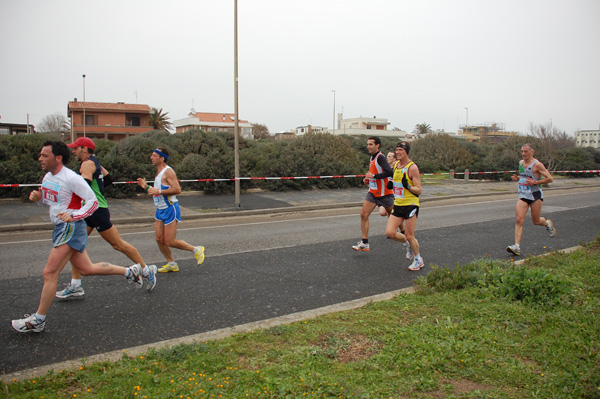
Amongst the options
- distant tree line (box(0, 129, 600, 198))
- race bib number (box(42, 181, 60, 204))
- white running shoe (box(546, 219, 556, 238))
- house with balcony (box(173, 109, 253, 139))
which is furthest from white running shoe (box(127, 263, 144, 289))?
house with balcony (box(173, 109, 253, 139))

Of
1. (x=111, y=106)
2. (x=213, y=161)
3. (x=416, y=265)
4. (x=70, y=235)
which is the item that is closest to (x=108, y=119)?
(x=111, y=106)

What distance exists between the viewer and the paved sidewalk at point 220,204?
11758 mm

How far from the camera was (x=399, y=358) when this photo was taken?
12.0 feet

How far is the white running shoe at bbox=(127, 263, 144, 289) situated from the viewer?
5477 mm

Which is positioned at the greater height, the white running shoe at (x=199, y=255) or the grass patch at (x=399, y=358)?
the white running shoe at (x=199, y=255)

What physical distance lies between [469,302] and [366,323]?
1.24m

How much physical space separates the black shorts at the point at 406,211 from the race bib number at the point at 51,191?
4641mm

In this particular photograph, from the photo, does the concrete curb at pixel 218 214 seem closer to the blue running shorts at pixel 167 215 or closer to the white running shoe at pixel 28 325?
the blue running shorts at pixel 167 215

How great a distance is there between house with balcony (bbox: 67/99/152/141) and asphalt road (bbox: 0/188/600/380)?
54227 mm

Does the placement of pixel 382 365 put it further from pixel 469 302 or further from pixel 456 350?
pixel 469 302

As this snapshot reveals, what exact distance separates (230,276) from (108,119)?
205ft

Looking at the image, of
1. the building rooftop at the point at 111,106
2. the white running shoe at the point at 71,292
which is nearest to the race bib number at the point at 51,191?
the white running shoe at the point at 71,292

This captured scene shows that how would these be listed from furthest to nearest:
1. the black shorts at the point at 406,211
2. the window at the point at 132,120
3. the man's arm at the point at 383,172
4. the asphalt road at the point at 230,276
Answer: the window at the point at 132,120, the man's arm at the point at 383,172, the black shorts at the point at 406,211, the asphalt road at the point at 230,276

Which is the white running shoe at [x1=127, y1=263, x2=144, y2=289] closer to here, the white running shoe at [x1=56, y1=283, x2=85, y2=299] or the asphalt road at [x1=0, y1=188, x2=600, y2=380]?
the asphalt road at [x1=0, y1=188, x2=600, y2=380]
